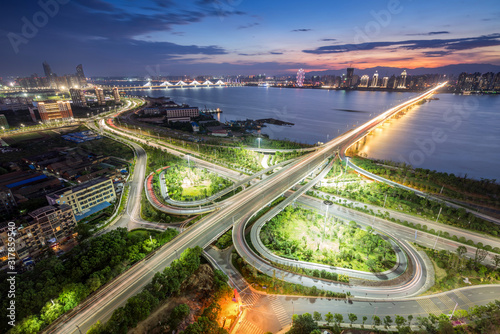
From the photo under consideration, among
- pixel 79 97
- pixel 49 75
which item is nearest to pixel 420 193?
pixel 79 97

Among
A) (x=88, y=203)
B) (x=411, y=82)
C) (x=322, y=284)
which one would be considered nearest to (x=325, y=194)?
(x=322, y=284)

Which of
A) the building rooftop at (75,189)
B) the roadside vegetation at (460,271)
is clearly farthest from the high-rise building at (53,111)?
the roadside vegetation at (460,271)

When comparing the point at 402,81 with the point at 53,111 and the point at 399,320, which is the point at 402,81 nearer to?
the point at 399,320

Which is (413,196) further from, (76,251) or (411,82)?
(411,82)

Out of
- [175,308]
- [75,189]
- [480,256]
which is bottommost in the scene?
[480,256]

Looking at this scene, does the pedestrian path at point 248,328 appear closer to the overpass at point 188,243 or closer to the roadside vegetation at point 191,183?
the overpass at point 188,243

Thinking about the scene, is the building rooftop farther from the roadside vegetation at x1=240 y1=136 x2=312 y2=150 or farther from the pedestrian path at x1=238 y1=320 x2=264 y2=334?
the roadside vegetation at x1=240 y1=136 x2=312 y2=150
